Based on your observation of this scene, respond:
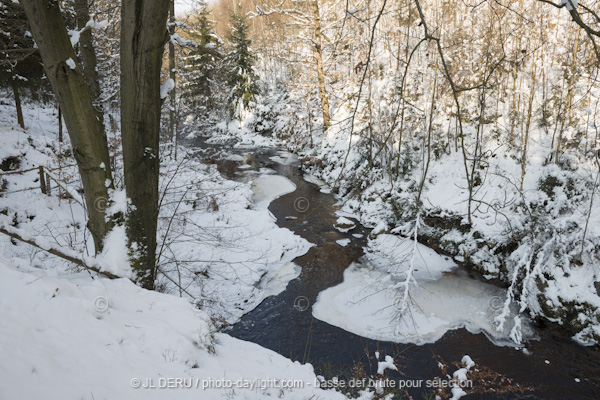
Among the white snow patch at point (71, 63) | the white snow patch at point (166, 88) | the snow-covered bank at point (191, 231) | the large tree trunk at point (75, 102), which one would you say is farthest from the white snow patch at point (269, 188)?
the white snow patch at point (71, 63)

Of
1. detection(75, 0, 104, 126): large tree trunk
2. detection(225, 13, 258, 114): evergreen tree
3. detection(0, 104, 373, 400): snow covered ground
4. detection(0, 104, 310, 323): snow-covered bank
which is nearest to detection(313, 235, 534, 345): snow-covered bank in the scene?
detection(0, 104, 310, 323): snow-covered bank

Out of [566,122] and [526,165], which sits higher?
[566,122]

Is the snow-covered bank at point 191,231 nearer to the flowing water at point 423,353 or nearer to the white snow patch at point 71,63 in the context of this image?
the flowing water at point 423,353

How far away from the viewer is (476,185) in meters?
9.66

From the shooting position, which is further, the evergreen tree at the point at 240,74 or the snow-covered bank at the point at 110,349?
the evergreen tree at the point at 240,74

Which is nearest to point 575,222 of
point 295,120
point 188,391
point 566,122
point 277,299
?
point 566,122

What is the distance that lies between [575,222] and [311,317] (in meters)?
6.04

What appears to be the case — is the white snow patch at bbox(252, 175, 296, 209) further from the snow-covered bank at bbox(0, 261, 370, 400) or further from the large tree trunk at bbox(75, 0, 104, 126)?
the snow-covered bank at bbox(0, 261, 370, 400)

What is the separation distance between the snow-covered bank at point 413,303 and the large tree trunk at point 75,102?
494 cm

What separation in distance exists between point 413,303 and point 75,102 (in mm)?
6569

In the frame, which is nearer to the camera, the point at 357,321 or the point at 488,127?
the point at 357,321

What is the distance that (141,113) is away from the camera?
2.36 m

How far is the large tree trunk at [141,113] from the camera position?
83.2 inches

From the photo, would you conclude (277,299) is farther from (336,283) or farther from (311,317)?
(336,283)
